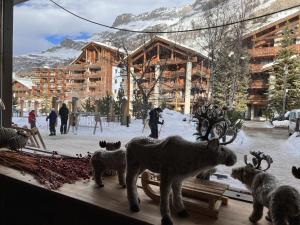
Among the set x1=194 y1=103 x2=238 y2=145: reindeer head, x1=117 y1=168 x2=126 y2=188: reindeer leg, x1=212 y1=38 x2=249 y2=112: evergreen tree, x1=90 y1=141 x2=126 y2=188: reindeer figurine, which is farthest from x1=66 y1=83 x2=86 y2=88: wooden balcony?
x1=194 y1=103 x2=238 y2=145: reindeer head

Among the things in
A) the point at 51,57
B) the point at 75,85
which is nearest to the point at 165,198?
the point at 75,85

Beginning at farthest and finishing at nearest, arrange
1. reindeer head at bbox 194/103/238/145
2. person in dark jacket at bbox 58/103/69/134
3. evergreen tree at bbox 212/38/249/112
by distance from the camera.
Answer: person in dark jacket at bbox 58/103/69/134, evergreen tree at bbox 212/38/249/112, reindeer head at bbox 194/103/238/145

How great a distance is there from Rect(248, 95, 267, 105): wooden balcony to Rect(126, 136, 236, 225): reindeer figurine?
0.43 meters

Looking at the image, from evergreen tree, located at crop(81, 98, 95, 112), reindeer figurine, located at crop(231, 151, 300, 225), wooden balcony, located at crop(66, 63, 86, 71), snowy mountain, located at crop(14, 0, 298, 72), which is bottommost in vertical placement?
reindeer figurine, located at crop(231, 151, 300, 225)

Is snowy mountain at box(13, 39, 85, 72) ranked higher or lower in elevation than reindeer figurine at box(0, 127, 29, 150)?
higher

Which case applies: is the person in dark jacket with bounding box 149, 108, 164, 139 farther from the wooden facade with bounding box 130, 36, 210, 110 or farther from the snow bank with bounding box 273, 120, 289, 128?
the snow bank with bounding box 273, 120, 289, 128

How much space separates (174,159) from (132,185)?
240mm

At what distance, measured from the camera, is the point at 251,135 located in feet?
4.31

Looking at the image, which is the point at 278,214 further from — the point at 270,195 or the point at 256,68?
the point at 256,68

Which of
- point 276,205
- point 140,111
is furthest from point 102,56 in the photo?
point 276,205

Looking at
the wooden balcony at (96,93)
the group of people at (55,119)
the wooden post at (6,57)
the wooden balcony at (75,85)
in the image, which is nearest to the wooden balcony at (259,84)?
the wooden balcony at (96,93)

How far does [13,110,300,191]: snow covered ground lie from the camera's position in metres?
1.25

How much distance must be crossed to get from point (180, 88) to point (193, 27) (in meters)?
0.33

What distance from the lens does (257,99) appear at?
1.28 metres
